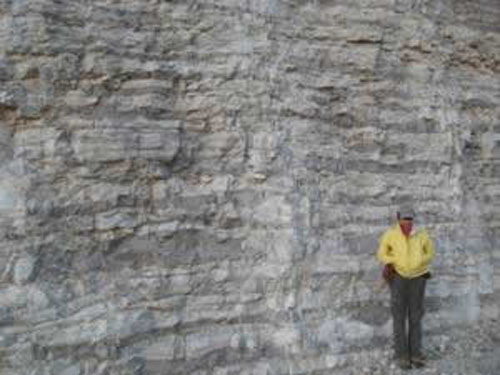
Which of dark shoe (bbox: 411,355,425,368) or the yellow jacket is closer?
the yellow jacket

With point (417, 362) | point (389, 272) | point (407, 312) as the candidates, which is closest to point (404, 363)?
point (417, 362)

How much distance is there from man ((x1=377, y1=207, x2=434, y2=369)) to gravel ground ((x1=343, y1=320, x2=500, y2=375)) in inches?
6.2

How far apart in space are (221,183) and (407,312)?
2342 millimetres

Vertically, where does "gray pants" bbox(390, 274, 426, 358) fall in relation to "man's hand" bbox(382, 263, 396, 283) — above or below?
below

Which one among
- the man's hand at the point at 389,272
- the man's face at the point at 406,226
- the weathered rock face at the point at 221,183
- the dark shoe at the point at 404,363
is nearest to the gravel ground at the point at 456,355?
the dark shoe at the point at 404,363

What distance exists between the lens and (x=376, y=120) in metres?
7.91

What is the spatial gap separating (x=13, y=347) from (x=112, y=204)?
1.60 meters

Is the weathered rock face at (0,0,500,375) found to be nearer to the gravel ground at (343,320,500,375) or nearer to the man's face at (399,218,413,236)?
the gravel ground at (343,320,500,375)

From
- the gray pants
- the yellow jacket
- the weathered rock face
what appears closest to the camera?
the weathered rock face

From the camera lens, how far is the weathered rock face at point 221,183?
6.26 metres

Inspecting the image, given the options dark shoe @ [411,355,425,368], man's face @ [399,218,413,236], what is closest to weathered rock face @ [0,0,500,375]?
dark shoe @ [411,355,425,368]

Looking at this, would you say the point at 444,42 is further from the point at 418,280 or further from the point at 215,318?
the point at 215,318

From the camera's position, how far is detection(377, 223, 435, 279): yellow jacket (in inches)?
260

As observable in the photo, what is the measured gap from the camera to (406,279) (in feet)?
22.0
